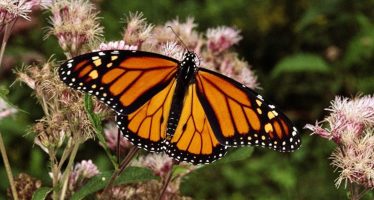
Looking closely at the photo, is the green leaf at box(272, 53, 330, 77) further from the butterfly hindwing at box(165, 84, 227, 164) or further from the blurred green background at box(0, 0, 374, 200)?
the butterfly hindwing at box(165, 84, 227, 164)

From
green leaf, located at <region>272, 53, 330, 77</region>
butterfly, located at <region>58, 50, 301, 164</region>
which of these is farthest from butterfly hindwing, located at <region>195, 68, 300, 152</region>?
green leaf, located at <region>272, 53, 330, 77</region>

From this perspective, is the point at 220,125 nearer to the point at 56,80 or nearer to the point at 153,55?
the point at 153,55

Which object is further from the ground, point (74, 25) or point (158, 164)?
point (74, 25)

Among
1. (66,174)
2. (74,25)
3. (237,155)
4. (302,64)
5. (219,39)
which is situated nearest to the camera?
(66,174)

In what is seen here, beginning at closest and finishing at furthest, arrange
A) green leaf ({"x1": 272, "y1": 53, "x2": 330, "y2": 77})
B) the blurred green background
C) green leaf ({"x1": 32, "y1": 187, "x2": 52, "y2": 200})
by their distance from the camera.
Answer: green leaf ({"x1": 32, "y1": 187, "x2": 52, "y2": 200}), the blurred green background, green leaf ({"x1": 272, "y1": 53, "x2": 330, "y2": 77})

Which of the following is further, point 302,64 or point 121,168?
point 302,64

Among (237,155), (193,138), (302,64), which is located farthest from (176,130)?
(302,64)

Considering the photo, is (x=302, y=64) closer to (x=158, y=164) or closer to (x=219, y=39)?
(x=219, y=39)

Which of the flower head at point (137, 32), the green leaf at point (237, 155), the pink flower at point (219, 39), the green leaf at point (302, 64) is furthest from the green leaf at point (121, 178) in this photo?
the green leaf at point (302, 64)
